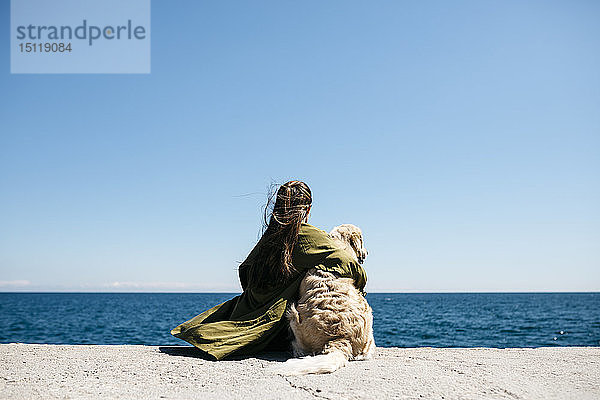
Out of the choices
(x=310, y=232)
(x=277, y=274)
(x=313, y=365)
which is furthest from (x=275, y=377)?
(x=310, y=232)

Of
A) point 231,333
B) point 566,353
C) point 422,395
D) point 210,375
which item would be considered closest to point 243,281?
point 231,333

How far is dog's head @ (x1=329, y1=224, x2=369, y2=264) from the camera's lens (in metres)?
6.13

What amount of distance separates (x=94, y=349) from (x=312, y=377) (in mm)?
3477

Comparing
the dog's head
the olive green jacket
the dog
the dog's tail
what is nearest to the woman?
the olive green jacket

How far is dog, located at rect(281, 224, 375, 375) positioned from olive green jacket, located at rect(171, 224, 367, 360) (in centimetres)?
12

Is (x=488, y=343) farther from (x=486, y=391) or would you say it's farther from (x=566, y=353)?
(x=486, y=391)

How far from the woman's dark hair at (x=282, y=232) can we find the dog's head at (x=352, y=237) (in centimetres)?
62

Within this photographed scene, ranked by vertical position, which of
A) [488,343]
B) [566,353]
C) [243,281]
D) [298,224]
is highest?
[298,224]

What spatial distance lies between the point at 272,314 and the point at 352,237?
4.79 ft

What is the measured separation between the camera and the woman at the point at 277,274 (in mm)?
5480

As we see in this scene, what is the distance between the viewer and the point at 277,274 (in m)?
5.72

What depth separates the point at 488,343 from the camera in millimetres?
24547

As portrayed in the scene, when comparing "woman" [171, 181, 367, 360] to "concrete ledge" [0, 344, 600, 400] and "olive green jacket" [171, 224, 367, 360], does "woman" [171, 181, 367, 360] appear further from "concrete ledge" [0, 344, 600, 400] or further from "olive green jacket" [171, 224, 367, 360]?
"concrete ledge" [0, 344, 600, 400]

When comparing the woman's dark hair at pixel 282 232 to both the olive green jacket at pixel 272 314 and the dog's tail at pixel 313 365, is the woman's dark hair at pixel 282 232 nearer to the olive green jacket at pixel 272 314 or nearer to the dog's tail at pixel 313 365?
the olive green jacket at pixel 272 314
